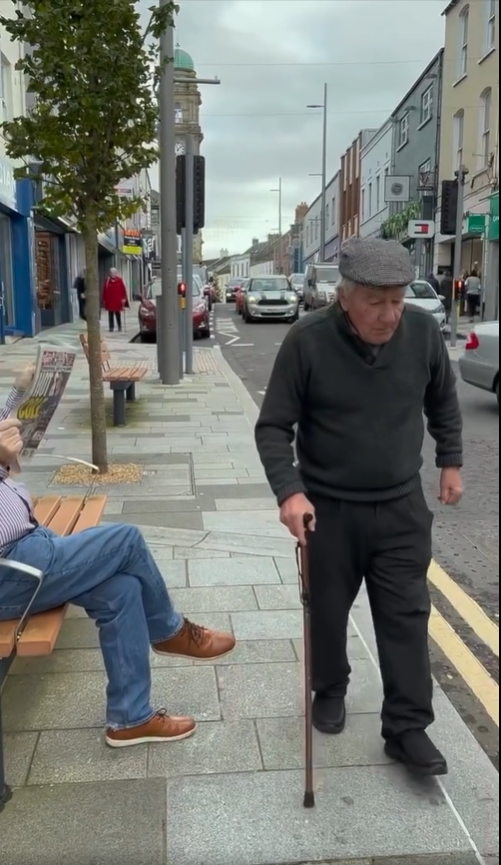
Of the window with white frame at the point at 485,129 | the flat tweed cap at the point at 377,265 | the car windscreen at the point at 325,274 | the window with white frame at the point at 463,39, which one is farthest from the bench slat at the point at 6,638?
the window with white frame at the point at 463,39

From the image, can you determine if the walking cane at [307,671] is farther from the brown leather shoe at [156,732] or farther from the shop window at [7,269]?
the shop window at [7,269]

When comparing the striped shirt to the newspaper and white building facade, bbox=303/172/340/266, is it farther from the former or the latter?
white building facade, bbox=303/172/340/266

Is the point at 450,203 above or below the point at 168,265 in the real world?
above

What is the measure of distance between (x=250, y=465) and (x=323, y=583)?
4.41 meters

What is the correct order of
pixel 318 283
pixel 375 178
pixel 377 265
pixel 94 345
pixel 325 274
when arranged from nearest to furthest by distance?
pixel 377 265, pixel 94 345, pixel 318 283, pixel 325 274, pixel 375 178

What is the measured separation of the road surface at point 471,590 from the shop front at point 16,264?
1261 centimetres

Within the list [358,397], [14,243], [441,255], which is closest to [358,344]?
[358,397]

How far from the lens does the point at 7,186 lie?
17.7 metres

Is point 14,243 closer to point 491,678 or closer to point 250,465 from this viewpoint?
point 250,465

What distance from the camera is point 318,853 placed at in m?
2.43

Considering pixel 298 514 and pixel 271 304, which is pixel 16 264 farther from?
pixel 298 514

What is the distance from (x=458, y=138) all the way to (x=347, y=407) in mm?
29901

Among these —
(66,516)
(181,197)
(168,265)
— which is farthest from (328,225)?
(66,516)

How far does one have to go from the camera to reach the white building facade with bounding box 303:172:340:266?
58.3 meters
